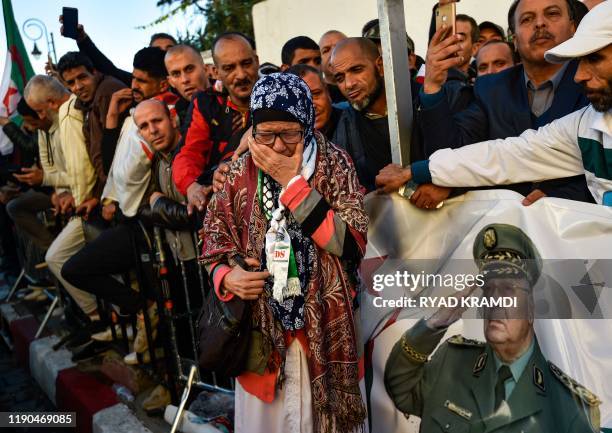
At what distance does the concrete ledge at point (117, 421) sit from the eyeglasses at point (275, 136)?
7.37 ft

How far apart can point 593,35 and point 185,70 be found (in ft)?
10.6

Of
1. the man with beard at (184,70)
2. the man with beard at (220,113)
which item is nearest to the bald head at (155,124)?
the man with beard at (220,113)

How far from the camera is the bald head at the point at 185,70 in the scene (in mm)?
4465

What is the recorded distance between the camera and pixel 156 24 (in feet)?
56.6

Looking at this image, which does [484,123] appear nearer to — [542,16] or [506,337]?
[542,16]

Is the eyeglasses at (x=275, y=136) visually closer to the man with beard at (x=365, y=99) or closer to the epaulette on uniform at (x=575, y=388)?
the man with beard at (x=365, y=99)

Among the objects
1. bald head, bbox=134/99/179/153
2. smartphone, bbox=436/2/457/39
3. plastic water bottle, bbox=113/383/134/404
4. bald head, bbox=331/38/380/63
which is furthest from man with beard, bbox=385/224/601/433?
plastic water bottle, bbox=113/383/134/404

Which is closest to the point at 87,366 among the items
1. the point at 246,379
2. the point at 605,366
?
the point at 246,379

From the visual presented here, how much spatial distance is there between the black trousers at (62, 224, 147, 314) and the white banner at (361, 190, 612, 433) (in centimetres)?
223

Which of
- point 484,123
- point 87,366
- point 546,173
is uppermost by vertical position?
point 484,123

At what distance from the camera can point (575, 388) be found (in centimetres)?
181

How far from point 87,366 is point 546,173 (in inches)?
157

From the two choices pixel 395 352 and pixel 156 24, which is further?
pixel 156 24

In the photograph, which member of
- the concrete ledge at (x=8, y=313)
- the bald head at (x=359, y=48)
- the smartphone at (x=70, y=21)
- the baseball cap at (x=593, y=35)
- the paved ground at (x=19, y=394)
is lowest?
the paved ground at (x=19, y=394)
